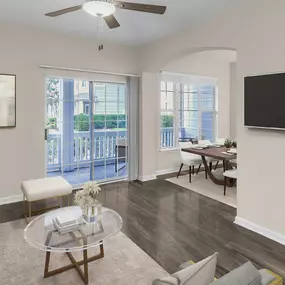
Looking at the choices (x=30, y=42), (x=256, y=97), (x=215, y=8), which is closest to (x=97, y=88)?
(x=30, y=42)

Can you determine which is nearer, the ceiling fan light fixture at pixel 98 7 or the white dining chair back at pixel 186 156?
the ceiling fan light fixture at pixel 98 7

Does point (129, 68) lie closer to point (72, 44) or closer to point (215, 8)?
point (72, 44)

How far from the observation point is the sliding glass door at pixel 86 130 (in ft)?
16.3

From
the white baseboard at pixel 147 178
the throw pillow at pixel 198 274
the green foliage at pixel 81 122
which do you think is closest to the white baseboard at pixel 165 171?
the white baseboard at pixel 147 178

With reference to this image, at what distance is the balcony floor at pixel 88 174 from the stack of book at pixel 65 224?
8.79 feet

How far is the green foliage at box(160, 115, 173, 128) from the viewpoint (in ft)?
20.5

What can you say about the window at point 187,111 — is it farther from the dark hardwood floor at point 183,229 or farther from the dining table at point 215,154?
the dark hardwood floor at point 183,229

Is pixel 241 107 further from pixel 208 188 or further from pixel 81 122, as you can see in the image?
pixel 81 122

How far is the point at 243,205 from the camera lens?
10.9 feet

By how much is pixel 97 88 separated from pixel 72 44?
91 cm

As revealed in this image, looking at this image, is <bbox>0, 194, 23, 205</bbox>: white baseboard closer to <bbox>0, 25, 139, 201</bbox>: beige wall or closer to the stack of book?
<bbox>0, 25, 139, 201</bbox>: beige wall

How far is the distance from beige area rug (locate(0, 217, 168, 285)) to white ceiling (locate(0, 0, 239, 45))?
9.49ft

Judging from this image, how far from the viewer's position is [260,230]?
311cm

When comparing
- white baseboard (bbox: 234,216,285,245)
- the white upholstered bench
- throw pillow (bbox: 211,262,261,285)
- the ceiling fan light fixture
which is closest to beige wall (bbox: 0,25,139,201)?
the white upholstered bench
